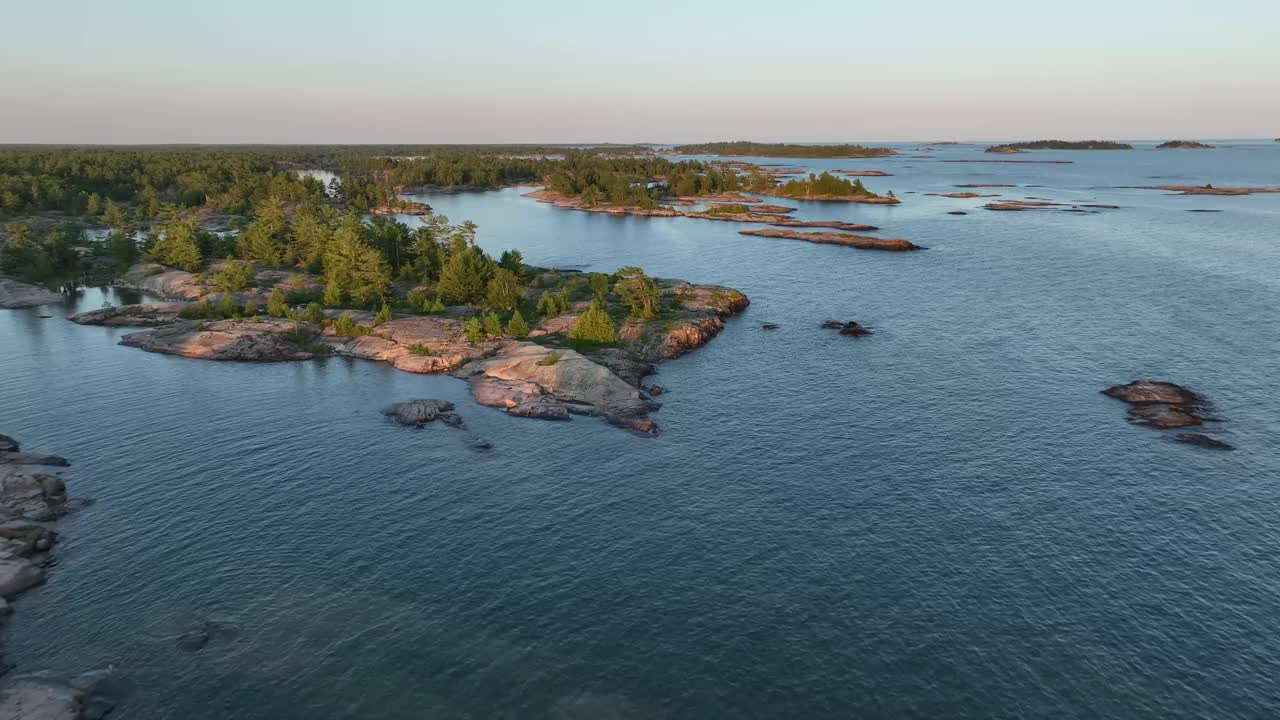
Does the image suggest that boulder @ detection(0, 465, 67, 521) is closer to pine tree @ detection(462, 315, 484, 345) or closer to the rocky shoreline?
the rocky shoreline

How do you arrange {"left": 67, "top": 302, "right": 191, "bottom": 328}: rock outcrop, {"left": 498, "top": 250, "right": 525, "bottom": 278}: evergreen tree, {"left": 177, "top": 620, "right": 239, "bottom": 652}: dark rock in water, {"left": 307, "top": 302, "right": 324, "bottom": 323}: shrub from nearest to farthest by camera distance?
{"left": 177, "top": 620, "right": 239, "bottom": 652}: dark rock in water < {"left": 307, "top": 302, "right": 324, "bottom": 323}: shrub < {"left": 67, "top": 302, "right": 191, "bottom": 328}: rock outcrop < {"left": 498, "top": 250, "right": 525, "bottom": 278}: evergreen tree

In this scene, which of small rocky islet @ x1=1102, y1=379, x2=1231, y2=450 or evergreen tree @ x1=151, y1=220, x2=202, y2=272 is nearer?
small rocky islet @ x1=1102, y1=379, x2=1231, y2=450

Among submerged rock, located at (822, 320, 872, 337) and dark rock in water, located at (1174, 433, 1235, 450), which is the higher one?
submerged rock, located at (822, 320, 872, 337)

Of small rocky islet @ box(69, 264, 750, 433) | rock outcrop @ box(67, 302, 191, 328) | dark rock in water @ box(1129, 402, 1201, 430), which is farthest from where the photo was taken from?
rock outcrop @ box(67, 302, 191, 328)

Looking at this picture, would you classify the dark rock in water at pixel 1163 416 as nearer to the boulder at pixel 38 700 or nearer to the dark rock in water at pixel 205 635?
the dark rock in water at pixel 205 635

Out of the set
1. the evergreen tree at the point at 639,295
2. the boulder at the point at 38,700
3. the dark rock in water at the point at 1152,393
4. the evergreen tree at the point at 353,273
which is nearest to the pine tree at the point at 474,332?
the evergreen tree at the point at 639,295

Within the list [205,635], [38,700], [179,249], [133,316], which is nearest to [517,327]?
[205,635]

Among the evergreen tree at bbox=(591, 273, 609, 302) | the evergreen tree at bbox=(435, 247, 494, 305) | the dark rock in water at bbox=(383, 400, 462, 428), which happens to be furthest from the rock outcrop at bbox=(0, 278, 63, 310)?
the evergreen tree at bbox=(591, 273, 609, 302)
